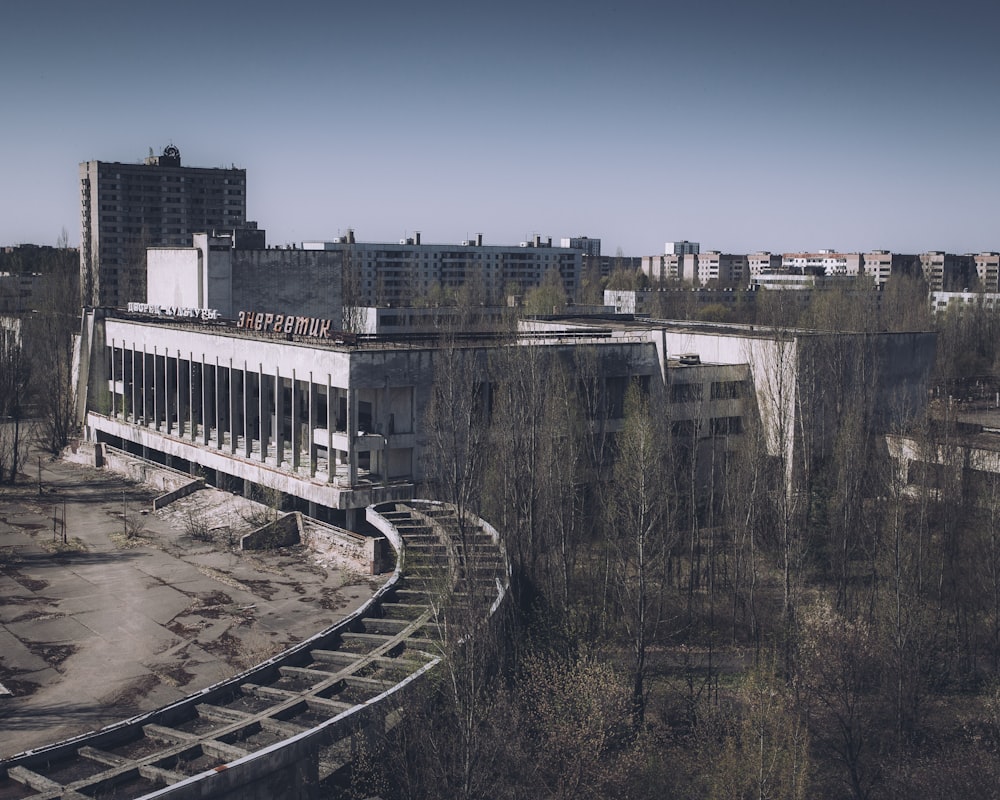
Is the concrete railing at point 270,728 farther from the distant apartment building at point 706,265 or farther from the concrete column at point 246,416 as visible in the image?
the distant apartment building at point 706,265

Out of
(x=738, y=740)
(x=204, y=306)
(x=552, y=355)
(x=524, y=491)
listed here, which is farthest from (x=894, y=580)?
(x=204, y=306)

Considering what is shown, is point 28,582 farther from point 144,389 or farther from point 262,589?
point 144,389

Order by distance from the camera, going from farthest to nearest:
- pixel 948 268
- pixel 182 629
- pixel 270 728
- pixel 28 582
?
pixel 948 268 < pixel 28 582 < pixel 182 629 < pixel 270 728

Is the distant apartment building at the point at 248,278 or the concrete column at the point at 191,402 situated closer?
the concrete column at the point at 191,402

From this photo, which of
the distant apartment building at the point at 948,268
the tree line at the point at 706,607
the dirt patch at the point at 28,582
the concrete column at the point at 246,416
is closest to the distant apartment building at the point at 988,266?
the distant apartment building at the point at 948,268

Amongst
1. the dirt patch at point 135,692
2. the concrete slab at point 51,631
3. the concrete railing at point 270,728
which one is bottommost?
the dirt patch at point 135,692

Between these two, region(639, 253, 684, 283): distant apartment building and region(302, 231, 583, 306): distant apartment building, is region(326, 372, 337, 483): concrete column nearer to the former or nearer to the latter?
region(302, 231, 583, 306): distant apartment building

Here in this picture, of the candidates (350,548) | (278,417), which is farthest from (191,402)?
(350,548)
